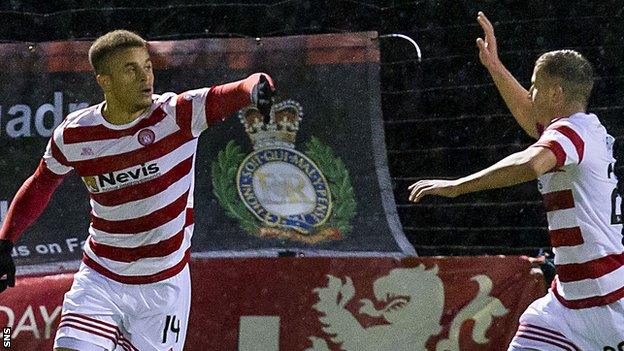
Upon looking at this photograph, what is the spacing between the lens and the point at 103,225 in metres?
6.03

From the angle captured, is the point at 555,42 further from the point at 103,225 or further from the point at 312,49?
the point at 103,225

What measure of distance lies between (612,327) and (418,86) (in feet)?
9.34

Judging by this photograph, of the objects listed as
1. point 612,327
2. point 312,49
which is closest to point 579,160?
point 612,327

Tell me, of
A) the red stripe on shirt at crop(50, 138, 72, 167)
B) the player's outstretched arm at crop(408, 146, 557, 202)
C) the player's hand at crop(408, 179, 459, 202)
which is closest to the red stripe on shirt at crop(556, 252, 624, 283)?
the player's outstretched arm at crop(408, 146, 557, 202)

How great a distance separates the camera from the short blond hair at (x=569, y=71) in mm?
5656

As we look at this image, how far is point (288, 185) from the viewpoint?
7457mm

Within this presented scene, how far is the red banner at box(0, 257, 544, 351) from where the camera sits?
7215mm

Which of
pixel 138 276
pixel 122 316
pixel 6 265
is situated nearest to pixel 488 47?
pixel 138 276

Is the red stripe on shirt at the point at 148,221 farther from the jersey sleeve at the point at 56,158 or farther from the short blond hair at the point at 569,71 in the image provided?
the short blond hair at the point at 569,71

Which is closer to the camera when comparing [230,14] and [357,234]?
[357,234]

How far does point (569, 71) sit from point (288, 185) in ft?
7.07

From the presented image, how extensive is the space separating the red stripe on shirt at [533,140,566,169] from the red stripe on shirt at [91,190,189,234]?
1.51 meters

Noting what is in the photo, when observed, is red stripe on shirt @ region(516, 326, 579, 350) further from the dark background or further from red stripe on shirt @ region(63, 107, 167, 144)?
the dark background

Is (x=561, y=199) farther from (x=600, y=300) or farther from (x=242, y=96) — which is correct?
(x=242, y=96)
